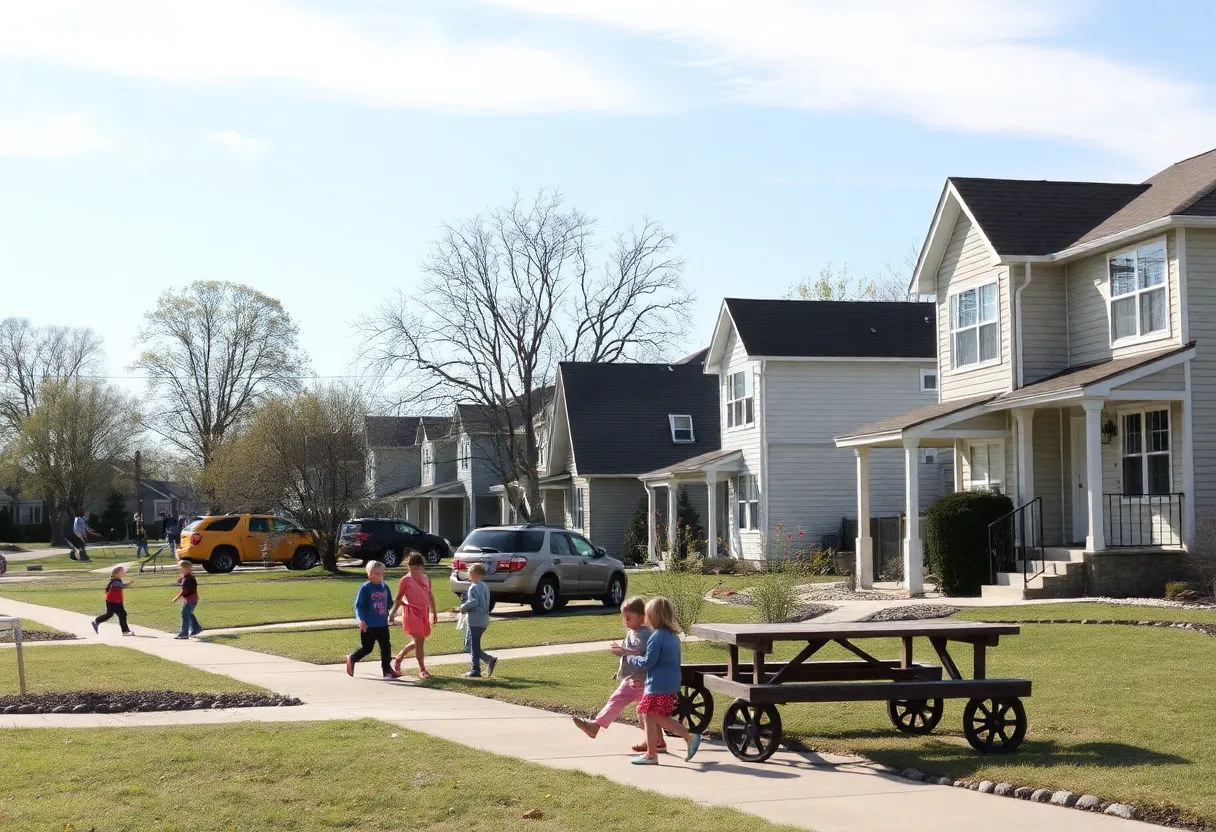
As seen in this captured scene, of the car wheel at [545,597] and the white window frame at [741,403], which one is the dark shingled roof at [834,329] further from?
the car wheel at [545,597]

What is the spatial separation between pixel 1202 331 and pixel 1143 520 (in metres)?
3.38

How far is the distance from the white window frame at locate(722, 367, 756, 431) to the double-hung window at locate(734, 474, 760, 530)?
A: 1512 mm

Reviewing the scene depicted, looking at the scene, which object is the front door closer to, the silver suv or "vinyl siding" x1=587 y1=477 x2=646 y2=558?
the silver suv

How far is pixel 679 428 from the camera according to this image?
4956 centimetres

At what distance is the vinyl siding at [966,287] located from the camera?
1049 inches

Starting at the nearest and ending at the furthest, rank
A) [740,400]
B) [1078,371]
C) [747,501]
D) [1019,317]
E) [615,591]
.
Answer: [1078,371]
[1019,317]
[615,591]
[747,501]
[740,400]

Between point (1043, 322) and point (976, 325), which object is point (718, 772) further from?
point (976, 325)

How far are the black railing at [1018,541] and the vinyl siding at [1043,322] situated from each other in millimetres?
2631

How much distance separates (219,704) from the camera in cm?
1295

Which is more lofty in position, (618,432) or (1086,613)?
(618,432)

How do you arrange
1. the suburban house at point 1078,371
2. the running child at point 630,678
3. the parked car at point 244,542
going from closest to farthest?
the running child at point 630,678 < the suburban house at point 1078,371 < the parked car at point 244,542

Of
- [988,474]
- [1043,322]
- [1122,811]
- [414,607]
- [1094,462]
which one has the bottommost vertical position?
[1122,811]

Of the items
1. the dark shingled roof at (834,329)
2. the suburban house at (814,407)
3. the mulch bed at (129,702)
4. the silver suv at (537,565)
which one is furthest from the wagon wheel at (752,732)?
the dark shingled roof at (834,329)

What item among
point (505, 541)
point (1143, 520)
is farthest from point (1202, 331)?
point (505, 541)
